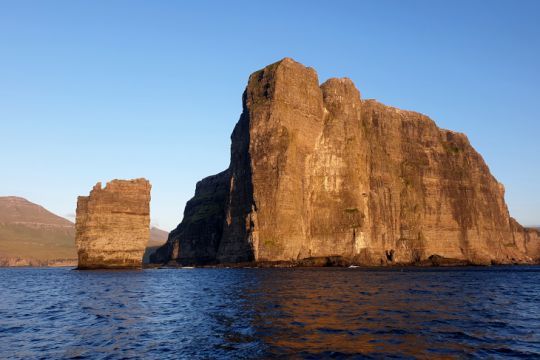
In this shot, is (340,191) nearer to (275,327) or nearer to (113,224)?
(113,224)

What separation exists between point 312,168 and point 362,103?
38654mm

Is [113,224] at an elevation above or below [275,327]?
above

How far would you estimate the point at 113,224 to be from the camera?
101 meters

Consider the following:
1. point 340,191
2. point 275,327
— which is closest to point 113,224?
point 340,191

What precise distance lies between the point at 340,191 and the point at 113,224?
214 feet

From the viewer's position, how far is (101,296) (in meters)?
42.2

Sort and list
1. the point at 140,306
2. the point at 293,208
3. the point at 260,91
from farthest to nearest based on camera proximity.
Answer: the point at 260,91, the point at 293,208, the point at 140,306

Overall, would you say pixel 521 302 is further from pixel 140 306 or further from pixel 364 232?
pixel 364 232

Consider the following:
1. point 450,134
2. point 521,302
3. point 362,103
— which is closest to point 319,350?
point 521,302

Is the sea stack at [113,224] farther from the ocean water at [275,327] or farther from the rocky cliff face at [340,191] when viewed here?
the ocean water at [275,327]

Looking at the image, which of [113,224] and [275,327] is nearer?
[275,327]

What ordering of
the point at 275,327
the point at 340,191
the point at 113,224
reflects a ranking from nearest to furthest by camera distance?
1. the point at 275,327
2. the point at 113,224
3. the point at 340,191

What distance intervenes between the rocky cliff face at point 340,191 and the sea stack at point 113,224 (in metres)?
30.1

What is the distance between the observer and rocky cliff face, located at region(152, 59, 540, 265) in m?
125
